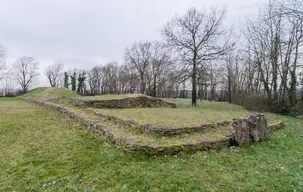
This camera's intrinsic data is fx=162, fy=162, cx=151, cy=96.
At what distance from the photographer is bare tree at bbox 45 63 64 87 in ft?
150

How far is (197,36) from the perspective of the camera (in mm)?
15219

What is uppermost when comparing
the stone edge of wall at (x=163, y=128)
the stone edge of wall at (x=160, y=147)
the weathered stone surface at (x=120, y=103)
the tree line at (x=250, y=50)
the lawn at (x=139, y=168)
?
the tree line at (x=250, y=50)

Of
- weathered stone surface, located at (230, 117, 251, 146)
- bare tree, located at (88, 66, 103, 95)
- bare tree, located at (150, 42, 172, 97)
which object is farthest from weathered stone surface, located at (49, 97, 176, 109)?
bare tree, located at (88, 66, 103, 95)

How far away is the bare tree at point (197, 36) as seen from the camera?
14.7 m

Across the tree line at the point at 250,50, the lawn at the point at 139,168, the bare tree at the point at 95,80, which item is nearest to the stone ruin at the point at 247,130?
the lawn at the point at 139,168

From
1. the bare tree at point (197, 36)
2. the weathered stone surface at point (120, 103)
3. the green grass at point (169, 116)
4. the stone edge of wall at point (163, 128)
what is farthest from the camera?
the bare tree at point (197, 36)

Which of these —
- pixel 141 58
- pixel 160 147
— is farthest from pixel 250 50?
pixel 141 58

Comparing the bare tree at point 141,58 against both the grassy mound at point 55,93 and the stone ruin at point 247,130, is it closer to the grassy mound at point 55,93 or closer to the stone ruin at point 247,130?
the grassy mound at point 55,93

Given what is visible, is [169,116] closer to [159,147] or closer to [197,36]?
[159,147]

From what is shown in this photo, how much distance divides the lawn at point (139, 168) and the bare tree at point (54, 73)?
47298mm

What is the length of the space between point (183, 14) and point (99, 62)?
124 feet

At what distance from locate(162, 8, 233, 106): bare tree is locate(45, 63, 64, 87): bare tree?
41.9m

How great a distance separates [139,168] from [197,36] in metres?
14.7

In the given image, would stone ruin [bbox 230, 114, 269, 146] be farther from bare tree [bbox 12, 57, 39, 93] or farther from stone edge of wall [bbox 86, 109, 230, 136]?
bare tree [bbox 12, 57, 39, 93]
